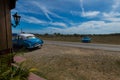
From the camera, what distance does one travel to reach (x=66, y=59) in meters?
10.9

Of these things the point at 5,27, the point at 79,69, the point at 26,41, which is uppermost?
the point at 5,27

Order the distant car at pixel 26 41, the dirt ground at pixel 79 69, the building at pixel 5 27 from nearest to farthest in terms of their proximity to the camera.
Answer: the building at pixel 5 27, the dirt ground at pixel 79 69, the distant car at pixel 26 41

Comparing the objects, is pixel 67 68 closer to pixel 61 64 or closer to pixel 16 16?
pixel 61 64

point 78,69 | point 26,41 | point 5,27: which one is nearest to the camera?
point 5,27

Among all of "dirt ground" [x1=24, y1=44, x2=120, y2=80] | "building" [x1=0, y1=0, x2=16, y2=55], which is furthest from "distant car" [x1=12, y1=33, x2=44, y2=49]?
"building" [x1=0, y1=0, x2=16, y2=55]

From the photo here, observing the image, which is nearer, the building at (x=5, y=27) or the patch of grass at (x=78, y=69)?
the building at (x=5, y=27)

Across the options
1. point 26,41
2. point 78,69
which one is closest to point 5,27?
point 78,69

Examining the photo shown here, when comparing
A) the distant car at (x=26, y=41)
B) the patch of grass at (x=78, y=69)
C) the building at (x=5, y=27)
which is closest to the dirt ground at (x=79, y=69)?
the patch of grass at (x=78, y=69)

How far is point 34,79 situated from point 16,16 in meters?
6.37

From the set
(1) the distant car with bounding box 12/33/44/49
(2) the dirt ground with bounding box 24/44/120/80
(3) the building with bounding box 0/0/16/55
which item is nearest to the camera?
(3) the building with bounding box 0/0/16/55

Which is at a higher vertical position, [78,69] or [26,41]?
[26,41]

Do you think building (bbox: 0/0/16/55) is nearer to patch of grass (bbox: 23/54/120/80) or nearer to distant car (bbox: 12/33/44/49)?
patch of grass (bbox: 23/54/120/80)

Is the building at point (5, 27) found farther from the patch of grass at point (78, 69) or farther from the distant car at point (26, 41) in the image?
the distant car at point (26, 41)

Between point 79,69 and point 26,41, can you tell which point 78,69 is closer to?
point 79,69
